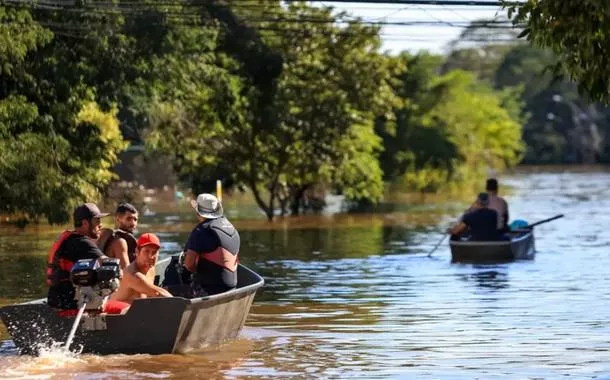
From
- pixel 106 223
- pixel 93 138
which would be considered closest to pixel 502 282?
pixel 93 138

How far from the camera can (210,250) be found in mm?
17812

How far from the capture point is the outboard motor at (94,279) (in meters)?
16.1

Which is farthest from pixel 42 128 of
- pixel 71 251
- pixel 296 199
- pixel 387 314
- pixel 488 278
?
pixel 296 199

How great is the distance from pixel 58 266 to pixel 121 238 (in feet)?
3.38

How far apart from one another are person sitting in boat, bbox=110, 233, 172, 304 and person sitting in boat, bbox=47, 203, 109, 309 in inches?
18.2

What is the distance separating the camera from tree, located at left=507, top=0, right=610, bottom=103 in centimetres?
1350

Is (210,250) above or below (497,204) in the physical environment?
above

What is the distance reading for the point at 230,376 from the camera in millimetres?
16188

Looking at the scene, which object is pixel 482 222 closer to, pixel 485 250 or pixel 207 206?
pixel 485 250

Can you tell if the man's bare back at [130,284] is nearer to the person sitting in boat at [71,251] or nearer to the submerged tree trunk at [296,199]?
the person sitting in boat at [71,251]

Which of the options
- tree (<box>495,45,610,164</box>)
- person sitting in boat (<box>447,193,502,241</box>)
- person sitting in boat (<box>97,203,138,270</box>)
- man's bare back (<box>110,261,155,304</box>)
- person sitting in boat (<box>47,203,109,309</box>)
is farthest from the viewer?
tree (<box>495,45,610,164</box>)

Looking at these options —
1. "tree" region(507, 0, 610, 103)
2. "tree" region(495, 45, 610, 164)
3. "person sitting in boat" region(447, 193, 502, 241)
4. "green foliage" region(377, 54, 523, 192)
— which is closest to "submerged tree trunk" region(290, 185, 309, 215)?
"green foliage" region(377, 54, 523, 192)

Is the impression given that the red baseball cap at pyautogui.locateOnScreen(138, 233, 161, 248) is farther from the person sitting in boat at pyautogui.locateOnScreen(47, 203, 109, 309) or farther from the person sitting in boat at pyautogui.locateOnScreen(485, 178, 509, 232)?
the person sitting in boat at pyautogui.locateOnScreen(485, 178, 509, 232)

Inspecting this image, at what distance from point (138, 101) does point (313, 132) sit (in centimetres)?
1616
